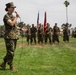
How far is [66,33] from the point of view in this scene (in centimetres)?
4256

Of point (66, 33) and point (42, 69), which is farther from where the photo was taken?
point (66, 33)

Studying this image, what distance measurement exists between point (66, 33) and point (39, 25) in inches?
325

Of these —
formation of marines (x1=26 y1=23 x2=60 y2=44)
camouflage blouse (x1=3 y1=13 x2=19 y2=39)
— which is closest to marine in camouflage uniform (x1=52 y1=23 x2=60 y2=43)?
formation of marines (x1=26 y1=23 x2=60 y2=44)

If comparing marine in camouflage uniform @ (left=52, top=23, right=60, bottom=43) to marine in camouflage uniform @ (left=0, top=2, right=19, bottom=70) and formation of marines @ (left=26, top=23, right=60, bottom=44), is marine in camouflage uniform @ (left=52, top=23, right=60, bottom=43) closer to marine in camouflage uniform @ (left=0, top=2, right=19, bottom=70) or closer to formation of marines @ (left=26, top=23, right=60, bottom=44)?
→ formation of marines @ (left=26, top=23, right=60, bottom=44)

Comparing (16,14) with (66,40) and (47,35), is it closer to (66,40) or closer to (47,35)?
(47,35)

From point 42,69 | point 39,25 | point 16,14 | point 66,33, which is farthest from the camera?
point 66,33

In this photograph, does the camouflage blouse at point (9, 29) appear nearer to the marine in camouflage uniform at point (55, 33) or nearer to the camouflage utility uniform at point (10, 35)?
the camouflage utility uniform at point (10, 35)

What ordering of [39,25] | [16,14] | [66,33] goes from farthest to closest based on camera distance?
1. [66,33]
2. [39,25]
3. [16,14]

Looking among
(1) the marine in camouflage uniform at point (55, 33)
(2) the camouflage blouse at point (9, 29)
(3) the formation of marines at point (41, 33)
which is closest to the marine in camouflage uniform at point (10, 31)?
(2) the camouflage blouse at point (9, 29)

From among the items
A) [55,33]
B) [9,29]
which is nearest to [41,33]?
[55,33]

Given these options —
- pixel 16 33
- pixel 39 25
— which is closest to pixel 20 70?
pixel 16 33

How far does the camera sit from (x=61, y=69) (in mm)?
11430

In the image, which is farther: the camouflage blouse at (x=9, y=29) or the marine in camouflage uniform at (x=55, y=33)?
the marine in camouflage uniform at (x=55, y=33)

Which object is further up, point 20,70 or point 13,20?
point 13,20
